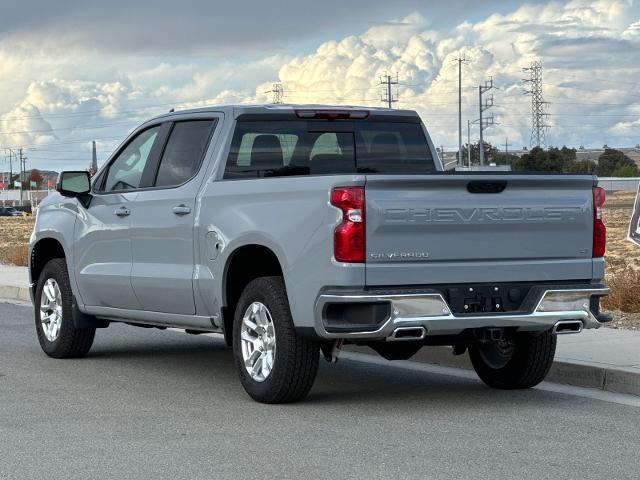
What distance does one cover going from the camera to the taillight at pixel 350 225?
321 inches

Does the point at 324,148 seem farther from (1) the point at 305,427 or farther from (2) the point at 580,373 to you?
(1) the point at 305,427

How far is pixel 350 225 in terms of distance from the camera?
8172 mm

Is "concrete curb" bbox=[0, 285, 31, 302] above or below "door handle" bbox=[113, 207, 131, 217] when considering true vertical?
below

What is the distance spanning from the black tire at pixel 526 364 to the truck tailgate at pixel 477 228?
80 centimetres

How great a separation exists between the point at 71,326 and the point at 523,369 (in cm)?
425

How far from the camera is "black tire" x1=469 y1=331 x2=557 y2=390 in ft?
31.3

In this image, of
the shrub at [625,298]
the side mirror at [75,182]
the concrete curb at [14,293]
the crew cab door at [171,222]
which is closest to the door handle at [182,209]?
the crew cab door at [171,222]

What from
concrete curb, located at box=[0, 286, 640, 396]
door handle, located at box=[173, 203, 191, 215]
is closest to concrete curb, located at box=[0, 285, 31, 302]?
concrete curb, located at box=[0, 286, 640, 396]

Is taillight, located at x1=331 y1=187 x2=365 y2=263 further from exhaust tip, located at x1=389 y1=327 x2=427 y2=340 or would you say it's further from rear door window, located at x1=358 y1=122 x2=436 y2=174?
rear door window, located at x1=358 y1=122 x2=436 y2=174

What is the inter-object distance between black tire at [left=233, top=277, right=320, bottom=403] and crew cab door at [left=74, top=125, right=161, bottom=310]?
1914 millimetres

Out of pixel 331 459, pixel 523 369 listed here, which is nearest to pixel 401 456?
pixel 331 459

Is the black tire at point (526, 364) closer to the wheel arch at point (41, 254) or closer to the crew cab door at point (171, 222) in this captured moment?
the crew cab door at point (171, 222)

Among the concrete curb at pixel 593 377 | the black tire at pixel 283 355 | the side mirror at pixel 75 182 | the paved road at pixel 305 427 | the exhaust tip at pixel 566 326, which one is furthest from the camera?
the side mirror at pixel 75 182

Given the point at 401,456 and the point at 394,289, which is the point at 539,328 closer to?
the point at 394,289
